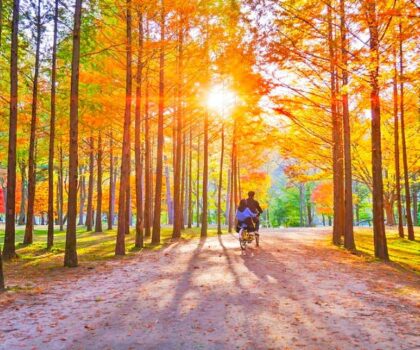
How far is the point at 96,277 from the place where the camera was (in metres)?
9.60

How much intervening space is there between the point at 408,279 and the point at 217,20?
12.7 meters

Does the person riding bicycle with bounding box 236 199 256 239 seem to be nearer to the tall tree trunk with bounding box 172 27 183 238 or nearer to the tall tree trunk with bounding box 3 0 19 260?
the tall tree trunk with bounding box 172 27 183 238

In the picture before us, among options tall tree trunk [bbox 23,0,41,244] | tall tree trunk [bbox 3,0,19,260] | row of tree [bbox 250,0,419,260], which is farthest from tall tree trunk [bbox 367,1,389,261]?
tall tree trunk [bbox 23,0,41,244]

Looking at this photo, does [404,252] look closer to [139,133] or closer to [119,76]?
[139,133]

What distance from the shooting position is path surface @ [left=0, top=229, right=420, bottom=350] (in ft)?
15.8

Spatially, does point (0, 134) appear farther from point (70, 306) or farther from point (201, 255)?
point (70, 306)

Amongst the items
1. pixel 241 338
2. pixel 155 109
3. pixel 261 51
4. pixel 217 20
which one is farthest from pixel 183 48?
pixel 241 338

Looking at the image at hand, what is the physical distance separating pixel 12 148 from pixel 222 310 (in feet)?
28.9

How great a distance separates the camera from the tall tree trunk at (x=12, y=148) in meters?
11.7

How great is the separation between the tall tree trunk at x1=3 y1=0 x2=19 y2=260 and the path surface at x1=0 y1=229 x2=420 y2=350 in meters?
4.06

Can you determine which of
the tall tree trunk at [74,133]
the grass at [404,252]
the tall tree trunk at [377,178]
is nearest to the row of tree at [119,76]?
the tall tree trunk at [74,133]

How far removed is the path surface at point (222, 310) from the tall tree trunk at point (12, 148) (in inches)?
160

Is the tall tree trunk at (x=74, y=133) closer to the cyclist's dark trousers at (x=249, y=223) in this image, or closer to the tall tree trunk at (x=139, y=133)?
the tall tree trunk at (x=139, y=133)

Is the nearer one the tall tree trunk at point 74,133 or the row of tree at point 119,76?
the tall tree trunk at point 74,133
